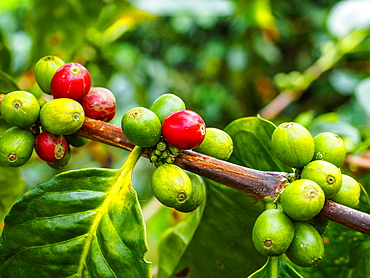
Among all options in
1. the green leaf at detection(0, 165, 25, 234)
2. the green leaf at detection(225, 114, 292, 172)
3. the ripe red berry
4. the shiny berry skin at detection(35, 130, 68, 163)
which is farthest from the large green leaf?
the green leaf at detection(0, 165, 25, 234)

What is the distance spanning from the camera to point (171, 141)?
3.33ft

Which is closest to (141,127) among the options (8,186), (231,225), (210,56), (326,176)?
(326,176)

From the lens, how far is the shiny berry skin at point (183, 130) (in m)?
0.98

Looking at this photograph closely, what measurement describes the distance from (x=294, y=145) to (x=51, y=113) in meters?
0.63

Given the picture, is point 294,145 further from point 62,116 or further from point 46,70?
point 46,70

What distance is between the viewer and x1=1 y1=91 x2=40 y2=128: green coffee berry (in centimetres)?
104

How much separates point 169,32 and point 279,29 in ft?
5.59

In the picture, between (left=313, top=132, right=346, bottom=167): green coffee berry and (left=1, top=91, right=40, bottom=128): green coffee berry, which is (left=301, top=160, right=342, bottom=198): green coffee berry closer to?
(left=313, top=132, right=346, bottom=167): green coffee berry

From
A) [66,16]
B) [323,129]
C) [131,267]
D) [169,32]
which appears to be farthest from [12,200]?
[169,32]

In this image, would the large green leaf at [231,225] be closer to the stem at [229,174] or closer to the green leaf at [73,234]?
the stem at [229,174]

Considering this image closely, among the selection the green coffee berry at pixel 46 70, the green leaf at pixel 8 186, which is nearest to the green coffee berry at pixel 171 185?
the green coffee berry at pixel 46 70

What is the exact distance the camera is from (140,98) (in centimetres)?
319

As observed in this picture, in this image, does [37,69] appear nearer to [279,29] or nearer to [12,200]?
[12,200]

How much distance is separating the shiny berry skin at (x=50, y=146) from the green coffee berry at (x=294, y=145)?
59 centimetres
